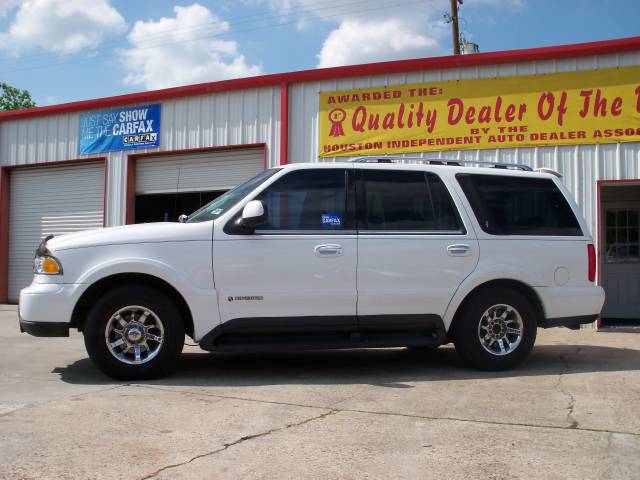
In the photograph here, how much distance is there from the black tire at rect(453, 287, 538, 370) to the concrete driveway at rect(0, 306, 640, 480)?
0.64 ft

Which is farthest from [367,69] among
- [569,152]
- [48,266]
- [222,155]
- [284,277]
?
[48,266]

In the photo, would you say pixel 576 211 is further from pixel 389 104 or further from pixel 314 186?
pixel 389 104

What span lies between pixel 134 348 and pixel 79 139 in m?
9.90

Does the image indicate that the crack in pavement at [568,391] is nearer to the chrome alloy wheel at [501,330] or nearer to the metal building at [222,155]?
the chrome alloy wheel at [501,330]

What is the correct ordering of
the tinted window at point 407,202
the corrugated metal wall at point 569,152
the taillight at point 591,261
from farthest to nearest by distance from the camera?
1. the corrugated metal wall at point 569,152
2. the taillight at point 591,261
3. the tinted window at point 407,202

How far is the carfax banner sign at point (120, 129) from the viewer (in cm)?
1348

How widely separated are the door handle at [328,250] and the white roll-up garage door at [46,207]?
9.63 metres

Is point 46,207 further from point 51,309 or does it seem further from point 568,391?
point 568,391

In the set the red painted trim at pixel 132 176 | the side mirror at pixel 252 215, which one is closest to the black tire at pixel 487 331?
the side mirror at pixel 252 215

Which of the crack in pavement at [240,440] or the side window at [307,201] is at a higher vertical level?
the side window at [307,201]

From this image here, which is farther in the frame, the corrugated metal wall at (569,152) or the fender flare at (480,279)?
the corrugated metal wall at (569,152)

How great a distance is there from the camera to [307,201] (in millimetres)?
6074

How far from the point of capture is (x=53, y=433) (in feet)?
13.7

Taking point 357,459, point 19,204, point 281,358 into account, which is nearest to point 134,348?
point 281,358
